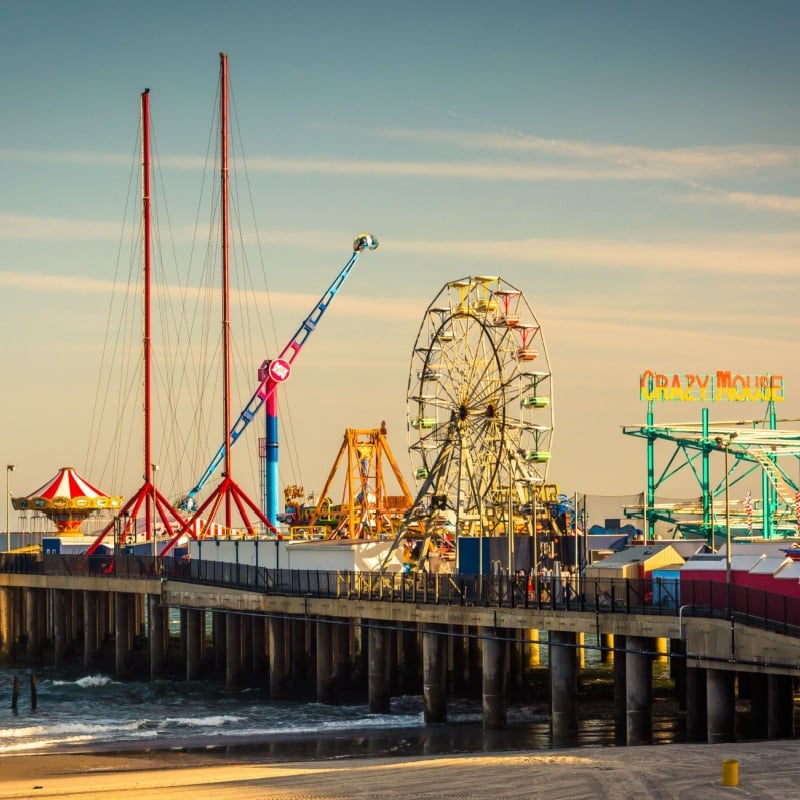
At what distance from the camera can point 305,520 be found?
113 m

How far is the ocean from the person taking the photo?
175 ft

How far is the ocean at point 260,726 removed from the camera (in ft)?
175

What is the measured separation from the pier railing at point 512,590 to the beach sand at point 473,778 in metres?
6.99

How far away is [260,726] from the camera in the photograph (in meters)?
60.4

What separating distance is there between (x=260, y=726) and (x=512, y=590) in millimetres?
11480

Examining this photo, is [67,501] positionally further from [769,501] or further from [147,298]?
[769,501]

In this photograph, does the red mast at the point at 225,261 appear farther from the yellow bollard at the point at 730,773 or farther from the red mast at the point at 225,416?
the yellow bollard at the point at 730,773

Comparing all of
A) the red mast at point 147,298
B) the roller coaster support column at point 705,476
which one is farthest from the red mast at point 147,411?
the roller coaster support column at point 705,476

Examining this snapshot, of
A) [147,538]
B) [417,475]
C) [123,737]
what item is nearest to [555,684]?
[123,737]

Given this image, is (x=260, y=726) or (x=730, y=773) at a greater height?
(x=730, y=773)

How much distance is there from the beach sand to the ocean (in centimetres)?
489

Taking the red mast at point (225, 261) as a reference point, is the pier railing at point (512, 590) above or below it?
below

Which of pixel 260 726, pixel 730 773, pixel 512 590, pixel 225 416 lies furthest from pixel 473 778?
pixel 225 416

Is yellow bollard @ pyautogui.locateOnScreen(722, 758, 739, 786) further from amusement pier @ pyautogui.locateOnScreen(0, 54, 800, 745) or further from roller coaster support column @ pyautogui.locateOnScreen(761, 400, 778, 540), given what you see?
roller coaster support column @ pyautogui.locateOnScreen(761, 400, 778, 540)
